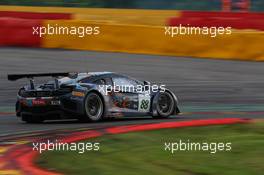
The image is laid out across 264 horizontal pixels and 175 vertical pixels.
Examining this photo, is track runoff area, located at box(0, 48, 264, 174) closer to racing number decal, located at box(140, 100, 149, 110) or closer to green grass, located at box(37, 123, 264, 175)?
green grass, located at box(37, 123, 264, 175)

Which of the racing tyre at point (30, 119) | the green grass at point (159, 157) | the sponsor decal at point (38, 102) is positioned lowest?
the green grass at point (159, 157)

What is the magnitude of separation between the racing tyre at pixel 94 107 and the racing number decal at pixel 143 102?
907 millimetres

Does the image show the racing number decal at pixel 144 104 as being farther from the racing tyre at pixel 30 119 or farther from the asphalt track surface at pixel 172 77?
the racing tyre at pixel 30 119

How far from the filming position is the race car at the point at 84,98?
12.7 meters

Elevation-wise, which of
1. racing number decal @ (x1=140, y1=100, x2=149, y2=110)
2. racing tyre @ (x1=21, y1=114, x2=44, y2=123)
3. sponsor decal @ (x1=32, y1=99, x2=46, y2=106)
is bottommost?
racing tyre @ (x1=21, y1=114, x2=44, y2=123)

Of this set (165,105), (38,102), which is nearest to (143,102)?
(165,105)

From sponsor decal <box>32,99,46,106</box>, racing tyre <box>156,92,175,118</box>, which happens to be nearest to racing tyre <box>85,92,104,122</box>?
sponsor decal <box>32,99,46,106</box>

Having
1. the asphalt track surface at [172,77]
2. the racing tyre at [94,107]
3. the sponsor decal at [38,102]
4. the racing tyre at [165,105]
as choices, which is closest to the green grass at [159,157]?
the racing tyre at [94,107]

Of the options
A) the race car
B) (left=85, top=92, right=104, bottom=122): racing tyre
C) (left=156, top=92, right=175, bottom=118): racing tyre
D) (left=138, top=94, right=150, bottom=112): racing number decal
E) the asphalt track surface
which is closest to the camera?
the race car

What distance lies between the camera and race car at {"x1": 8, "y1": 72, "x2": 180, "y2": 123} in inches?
500

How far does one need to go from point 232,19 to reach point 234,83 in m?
5.70

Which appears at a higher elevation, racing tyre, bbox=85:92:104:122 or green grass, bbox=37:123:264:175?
racing tyre, bbox=85:92:104:122

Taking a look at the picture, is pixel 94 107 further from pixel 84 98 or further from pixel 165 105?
pixel 165 105

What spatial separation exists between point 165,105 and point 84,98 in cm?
200
